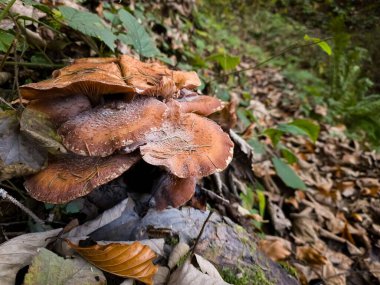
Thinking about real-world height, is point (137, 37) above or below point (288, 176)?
above

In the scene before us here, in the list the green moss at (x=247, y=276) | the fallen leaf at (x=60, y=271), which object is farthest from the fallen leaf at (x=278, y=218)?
the fallen leaf at (x=60, y=271)

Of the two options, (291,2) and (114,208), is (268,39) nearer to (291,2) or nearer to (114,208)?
(291,2)

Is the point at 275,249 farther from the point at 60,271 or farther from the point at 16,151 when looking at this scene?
the point at 16,151

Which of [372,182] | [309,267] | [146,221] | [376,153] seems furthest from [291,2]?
[146,221]

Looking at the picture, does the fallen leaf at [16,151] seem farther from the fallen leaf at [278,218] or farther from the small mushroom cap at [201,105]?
the fallen leaf at [278,218]

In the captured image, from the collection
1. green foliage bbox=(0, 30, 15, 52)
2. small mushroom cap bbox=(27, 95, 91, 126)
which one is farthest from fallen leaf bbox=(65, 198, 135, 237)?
green foliage bbox=(0, 30, 15, 52)

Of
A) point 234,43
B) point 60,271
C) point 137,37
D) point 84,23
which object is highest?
point 84,23

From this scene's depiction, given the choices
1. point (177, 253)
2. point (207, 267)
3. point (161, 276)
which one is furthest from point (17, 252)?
point (207, 267)
